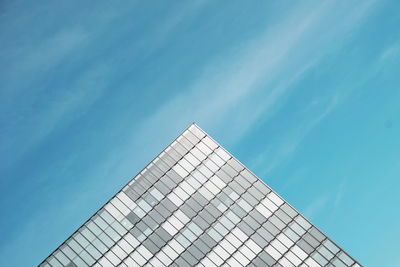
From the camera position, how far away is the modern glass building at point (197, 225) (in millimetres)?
50969

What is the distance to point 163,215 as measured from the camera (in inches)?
2143

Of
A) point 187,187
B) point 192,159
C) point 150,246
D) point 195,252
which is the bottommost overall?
point 150,246

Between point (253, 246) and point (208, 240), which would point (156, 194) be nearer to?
point (208, 240)

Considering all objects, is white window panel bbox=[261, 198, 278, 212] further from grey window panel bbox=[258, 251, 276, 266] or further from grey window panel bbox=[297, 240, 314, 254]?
grey window panel bbox=[258, 251, 276, 266]

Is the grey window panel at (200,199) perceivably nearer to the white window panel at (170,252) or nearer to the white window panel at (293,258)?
the white window panel at (170,252)

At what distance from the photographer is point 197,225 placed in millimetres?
53156

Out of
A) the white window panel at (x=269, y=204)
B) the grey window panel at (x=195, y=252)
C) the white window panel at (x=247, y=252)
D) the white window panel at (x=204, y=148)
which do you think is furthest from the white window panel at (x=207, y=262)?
the white window panel at (x=204, y=148)

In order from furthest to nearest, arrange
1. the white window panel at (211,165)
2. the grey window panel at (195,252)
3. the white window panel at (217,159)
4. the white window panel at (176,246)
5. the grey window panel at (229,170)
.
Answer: the white window panel at (217,159) < the white window panel at (211,165) < the grey window panel at (229,170) < the white window panel at (176,246) < the grey window panel at (195,252)

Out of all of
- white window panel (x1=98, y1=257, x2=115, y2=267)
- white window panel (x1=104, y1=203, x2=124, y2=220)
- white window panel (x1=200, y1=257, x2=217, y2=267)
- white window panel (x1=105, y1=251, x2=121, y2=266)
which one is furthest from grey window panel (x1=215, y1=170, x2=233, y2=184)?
white window panel (x1=98, y1=257, x2=115, y2=267)

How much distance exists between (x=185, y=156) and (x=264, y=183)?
1054cm

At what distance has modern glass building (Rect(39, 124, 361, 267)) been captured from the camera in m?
51.0

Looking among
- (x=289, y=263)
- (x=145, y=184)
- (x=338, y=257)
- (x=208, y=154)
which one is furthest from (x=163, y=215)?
(x=338, y=257)

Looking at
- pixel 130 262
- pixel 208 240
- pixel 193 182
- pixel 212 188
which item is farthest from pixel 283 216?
pixel 130 262

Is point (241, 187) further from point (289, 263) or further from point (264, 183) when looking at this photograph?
point (289, 263)
